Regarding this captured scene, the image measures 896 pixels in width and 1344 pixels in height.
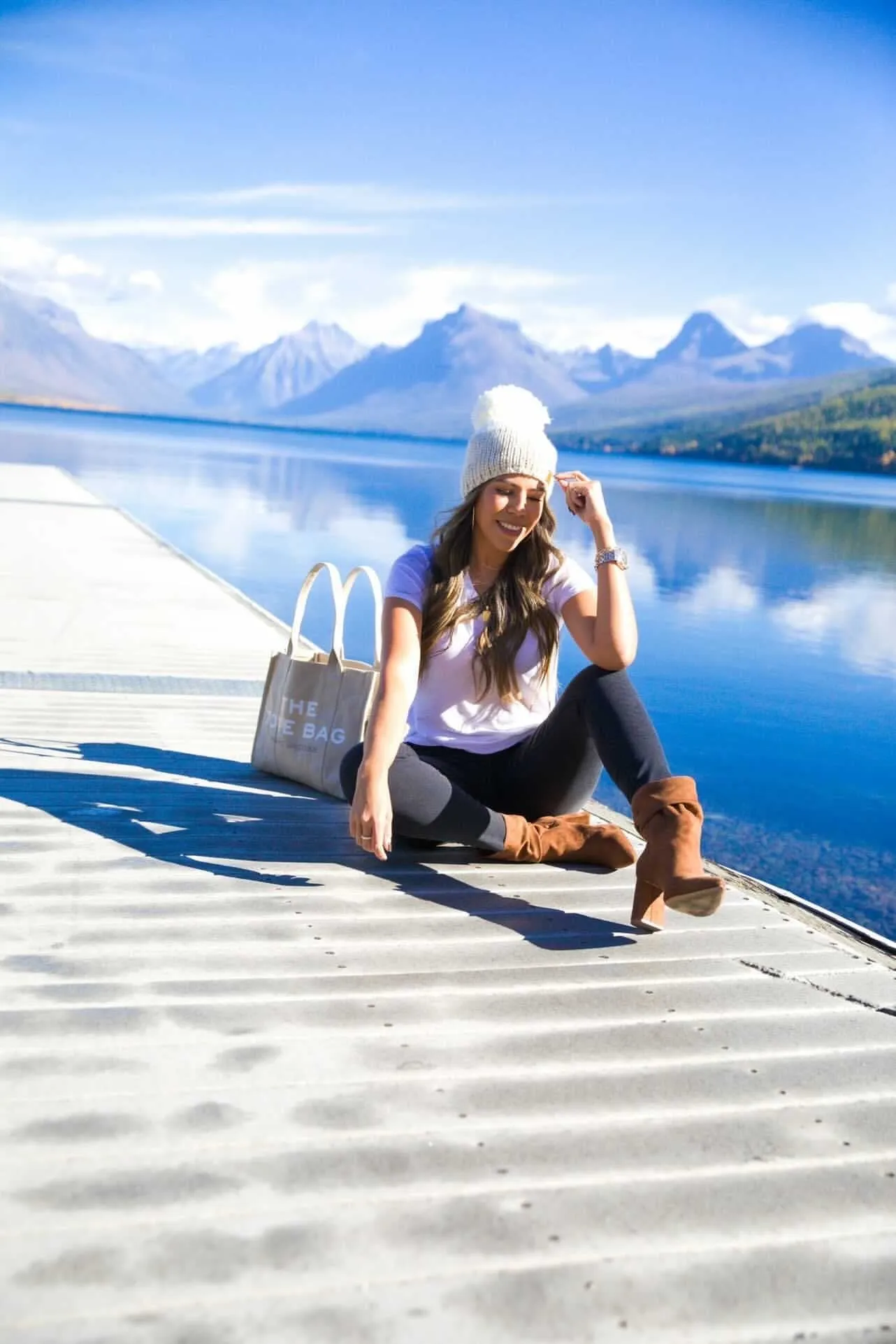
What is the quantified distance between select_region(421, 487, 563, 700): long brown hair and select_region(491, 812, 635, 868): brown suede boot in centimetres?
36

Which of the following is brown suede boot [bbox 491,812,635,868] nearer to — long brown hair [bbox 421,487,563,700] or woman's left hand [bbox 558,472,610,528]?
long brown hair [bbox 421,487,563,700]

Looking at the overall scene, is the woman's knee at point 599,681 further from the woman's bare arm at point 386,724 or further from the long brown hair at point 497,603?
the woman's bare arm at point 386,724

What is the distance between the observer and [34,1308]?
1608mm

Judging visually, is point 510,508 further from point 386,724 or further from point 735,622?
point 735,622

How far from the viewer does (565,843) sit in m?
3.51

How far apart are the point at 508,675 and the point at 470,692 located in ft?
0.38

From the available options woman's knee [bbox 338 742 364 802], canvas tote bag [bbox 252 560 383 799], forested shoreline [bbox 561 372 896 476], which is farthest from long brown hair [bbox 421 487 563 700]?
forested shoreline [bbox 561 372 896 476]

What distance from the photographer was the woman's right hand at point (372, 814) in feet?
9.70

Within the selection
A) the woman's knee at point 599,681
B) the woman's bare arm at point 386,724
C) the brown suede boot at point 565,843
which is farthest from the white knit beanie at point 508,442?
the brown suede boot at point 565,843

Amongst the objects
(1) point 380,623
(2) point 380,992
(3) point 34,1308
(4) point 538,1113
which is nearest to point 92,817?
(1) point 380,623

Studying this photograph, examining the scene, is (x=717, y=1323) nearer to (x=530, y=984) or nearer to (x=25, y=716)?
(x=530, y=984)

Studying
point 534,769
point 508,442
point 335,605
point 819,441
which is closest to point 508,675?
point 534,769

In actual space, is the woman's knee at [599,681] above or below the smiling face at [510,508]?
below

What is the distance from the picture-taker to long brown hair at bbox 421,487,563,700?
3.40 meters
